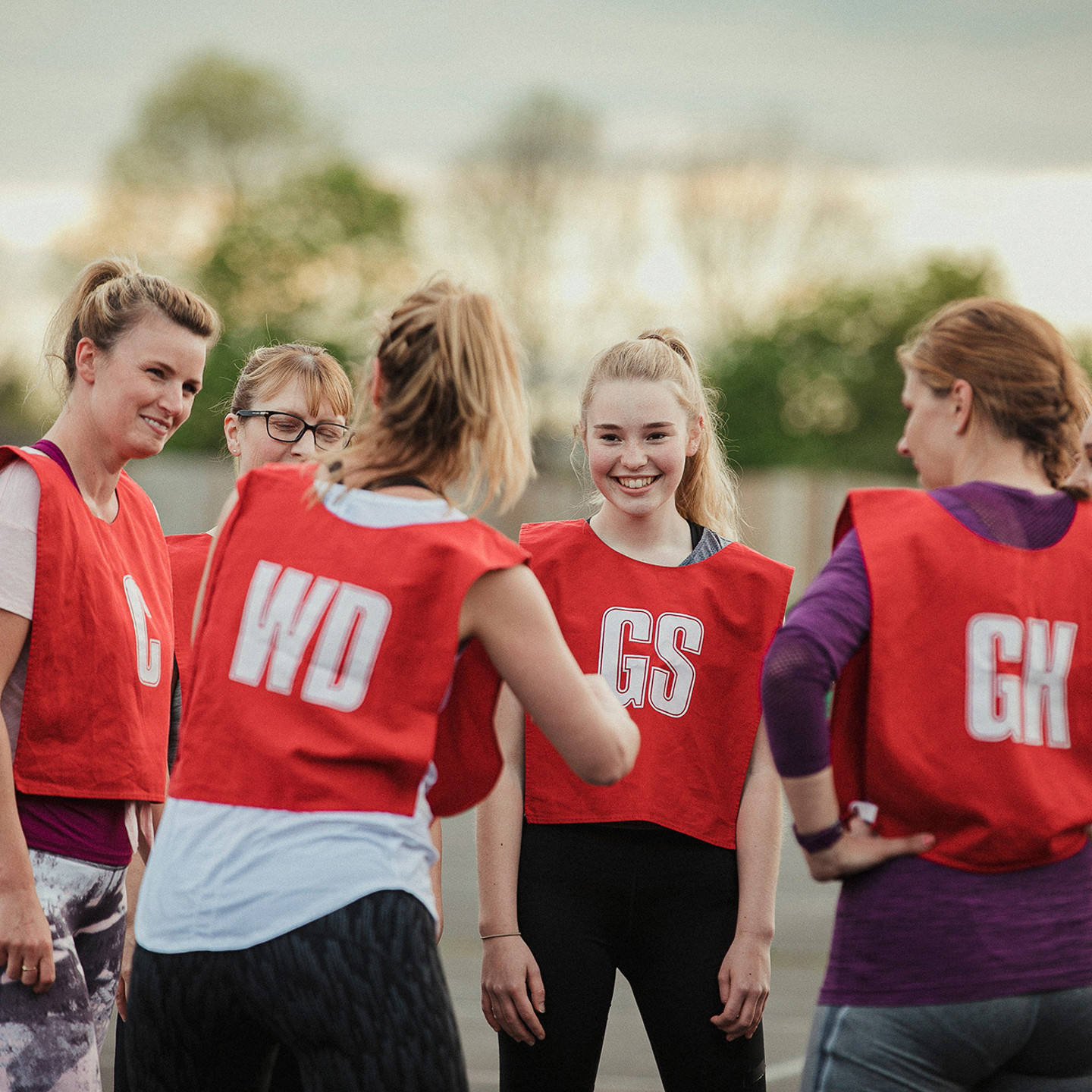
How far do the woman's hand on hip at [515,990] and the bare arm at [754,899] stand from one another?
0.39m

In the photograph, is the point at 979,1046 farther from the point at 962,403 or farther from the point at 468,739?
the point at 962,403

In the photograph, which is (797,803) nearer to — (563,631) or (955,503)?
→ (955,503)

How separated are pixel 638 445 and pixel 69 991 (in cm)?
168

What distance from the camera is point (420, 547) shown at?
1.96 m

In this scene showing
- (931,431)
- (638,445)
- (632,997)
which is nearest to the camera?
(931,431)

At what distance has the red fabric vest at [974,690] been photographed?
79.9 inches

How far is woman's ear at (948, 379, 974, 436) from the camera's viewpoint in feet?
7.14

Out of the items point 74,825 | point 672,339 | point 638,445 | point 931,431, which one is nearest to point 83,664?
point 74,825

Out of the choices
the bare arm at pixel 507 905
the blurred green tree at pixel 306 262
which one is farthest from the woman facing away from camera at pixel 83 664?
the blurred green tree at pixel 306 262

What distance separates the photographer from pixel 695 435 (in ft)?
10.4

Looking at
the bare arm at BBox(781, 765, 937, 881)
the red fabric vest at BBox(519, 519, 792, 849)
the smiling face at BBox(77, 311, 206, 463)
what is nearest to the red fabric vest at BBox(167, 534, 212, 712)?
the smiling face at BBox(77, 311, 206, 463)

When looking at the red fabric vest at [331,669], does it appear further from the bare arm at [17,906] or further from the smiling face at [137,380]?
the smiling face at [137,380]

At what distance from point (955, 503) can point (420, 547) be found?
34.5 inches

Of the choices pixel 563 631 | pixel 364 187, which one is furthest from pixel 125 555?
pixel 364 187
